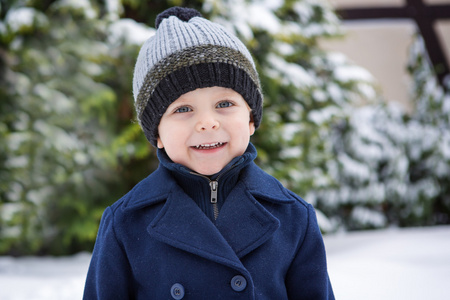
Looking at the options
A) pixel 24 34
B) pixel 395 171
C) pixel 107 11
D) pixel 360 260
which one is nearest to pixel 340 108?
pixel 395 171

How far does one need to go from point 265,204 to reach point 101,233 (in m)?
0.47

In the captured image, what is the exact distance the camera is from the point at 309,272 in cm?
120

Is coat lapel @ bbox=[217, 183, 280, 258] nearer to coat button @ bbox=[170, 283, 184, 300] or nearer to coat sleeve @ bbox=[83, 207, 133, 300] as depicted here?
coat button @ bbox=[170, 283, 184, 300]

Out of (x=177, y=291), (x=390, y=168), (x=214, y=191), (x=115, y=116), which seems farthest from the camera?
(x=390, y=168)

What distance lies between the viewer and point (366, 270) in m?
2.58

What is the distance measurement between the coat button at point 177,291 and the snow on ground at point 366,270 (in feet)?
4.09

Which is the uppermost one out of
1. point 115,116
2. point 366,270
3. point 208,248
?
point 208,248

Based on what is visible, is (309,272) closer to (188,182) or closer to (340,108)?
(188,182)

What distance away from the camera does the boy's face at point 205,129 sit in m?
1.14

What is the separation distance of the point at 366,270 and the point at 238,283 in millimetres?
1741

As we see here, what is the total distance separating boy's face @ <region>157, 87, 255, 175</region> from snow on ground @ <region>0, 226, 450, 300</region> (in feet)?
4.18

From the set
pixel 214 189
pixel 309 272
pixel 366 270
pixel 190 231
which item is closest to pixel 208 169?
pixel 214 189

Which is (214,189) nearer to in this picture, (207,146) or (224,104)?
(207,146)

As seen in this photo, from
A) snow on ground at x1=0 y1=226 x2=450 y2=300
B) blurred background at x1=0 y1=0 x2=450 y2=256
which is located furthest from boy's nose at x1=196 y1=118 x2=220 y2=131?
blurred background at x1=0 y1=0 x2=450 y2=256
